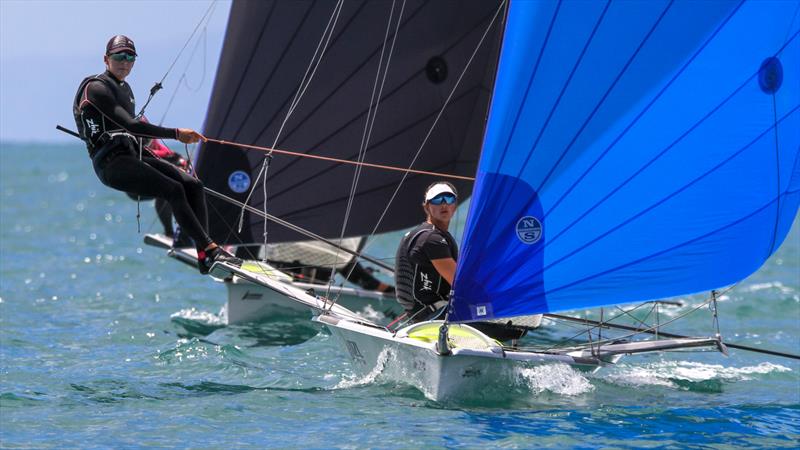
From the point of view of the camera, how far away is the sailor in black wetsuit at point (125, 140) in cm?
816

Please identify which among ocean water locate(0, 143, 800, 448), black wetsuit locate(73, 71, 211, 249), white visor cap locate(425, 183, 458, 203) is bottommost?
ocean water locate(0, 143, 800, 448)

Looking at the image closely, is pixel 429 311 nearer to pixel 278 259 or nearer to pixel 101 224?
pixel 278 259

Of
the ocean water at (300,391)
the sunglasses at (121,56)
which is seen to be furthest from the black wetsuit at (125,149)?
the ocean water at (300,391)

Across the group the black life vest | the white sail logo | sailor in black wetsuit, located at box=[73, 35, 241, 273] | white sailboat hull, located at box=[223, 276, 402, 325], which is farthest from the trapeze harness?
white sailboat hull, located at box=[223, 276, 402, 325]

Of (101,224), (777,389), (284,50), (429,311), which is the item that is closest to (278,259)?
(284,50)

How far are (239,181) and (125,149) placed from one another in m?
3.49

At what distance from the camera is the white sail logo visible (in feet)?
25.2

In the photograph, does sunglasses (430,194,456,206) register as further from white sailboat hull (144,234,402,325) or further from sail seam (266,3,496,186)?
sail seam (266,3,496,186)

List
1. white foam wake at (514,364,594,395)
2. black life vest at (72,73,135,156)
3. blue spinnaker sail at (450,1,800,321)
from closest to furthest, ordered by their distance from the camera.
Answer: blue spinnaker sail at (450,1,800,321), white foam wake at (514,364,594,395), black life vest at (72,73,135,156)

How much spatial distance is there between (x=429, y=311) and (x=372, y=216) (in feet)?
12.1

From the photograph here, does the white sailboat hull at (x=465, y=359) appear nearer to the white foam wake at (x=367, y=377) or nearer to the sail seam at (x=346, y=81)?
the white foam wake at (x=367, y=377)

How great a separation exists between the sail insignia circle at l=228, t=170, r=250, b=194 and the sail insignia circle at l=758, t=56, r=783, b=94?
5.71 meters

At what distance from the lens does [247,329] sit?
11891mm

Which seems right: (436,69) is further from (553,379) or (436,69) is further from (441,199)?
(553,379)
